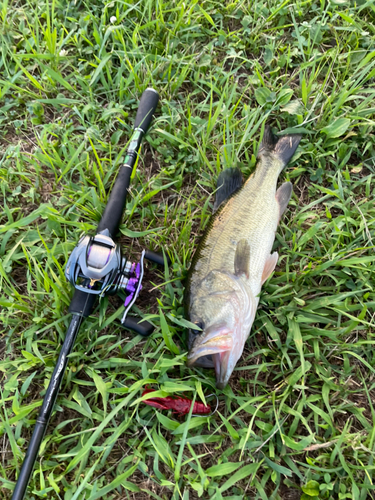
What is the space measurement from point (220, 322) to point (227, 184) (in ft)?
3.92

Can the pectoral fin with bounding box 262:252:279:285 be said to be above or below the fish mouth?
above

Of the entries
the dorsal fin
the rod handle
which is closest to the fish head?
the dorsal fin

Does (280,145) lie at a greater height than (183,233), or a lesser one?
greater

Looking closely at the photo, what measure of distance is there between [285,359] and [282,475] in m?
0.82

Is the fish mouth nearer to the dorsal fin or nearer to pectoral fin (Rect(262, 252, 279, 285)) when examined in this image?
pectoral fin (Rect(262, 252, 279, 285))

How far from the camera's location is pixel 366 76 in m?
3.19

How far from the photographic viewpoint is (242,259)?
2.62m

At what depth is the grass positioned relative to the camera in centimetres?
247

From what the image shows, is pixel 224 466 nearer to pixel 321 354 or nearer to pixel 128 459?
pixel 128 459

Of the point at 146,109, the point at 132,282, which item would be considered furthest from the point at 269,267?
the point at 146,109

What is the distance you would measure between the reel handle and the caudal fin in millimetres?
1078

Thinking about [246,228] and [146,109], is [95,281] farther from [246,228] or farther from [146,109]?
[146,109]

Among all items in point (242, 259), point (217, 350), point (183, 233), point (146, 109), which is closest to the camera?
point (217, 350)

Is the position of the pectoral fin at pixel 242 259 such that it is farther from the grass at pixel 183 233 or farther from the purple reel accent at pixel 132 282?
the purple reel accent at pixel 132 282
